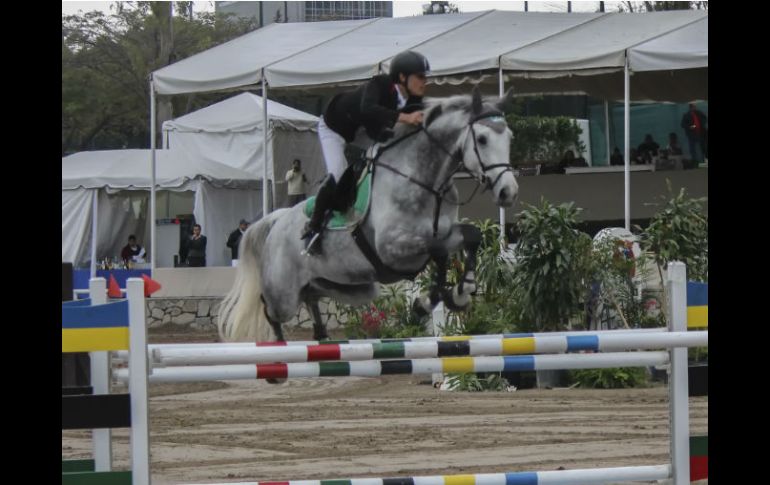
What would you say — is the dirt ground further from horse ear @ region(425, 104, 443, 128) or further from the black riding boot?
horse ear @ region(425, 104, 443, 128)

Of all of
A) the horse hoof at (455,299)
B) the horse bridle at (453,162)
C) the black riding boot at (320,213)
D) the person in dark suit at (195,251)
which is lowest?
the horse hoof at (455,299)

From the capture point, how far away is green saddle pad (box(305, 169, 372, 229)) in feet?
21.3

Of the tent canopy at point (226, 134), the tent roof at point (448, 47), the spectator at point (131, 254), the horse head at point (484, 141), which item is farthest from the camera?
the tent canopy at point (226, 134)

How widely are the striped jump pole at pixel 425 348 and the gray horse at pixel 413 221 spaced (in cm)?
232

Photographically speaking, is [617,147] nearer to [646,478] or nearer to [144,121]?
[646,478]

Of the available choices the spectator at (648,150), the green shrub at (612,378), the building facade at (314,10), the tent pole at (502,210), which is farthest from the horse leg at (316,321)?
the building facade at (314,10)

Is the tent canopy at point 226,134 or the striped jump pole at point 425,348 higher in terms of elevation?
the tent canopy at point 226,134

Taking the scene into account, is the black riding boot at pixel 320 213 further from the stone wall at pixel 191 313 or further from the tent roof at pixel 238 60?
the tent roof at pixel 238 60

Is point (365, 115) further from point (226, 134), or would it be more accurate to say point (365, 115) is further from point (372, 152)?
point (226, 134)

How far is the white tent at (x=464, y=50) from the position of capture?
8523 millimetres

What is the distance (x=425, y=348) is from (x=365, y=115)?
2.83 metres
